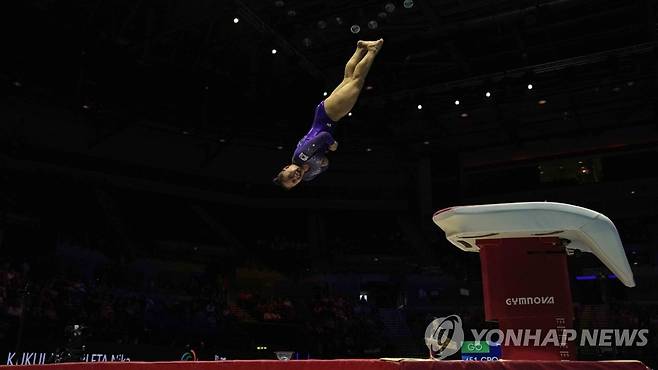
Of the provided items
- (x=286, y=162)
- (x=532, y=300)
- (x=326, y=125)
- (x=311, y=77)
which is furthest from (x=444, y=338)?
(x=286, y=162)

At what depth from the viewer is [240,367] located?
2.38 m

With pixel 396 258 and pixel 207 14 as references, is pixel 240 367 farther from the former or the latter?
pixel 396 258

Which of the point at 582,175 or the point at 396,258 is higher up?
the point at 582,175

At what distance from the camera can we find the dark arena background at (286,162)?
1250cm

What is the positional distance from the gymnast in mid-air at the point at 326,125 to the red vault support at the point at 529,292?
2.20 m

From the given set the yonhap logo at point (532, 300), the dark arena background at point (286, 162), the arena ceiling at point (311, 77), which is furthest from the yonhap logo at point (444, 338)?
the arena ceiling at point (311, 77)

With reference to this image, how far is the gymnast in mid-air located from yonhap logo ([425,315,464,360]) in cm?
213

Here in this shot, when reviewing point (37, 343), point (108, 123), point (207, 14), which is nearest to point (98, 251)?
point (108, 123)

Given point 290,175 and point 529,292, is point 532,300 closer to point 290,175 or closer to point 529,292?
point 529,292

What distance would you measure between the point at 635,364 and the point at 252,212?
20.0 metres

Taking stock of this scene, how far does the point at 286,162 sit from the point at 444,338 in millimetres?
18460

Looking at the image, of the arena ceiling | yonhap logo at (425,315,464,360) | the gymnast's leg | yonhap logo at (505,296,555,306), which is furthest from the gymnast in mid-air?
the arena ceiling

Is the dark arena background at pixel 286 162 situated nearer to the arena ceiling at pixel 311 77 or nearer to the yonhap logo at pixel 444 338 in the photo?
the arena ceiling at pixel 311 77

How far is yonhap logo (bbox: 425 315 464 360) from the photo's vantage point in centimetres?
305
